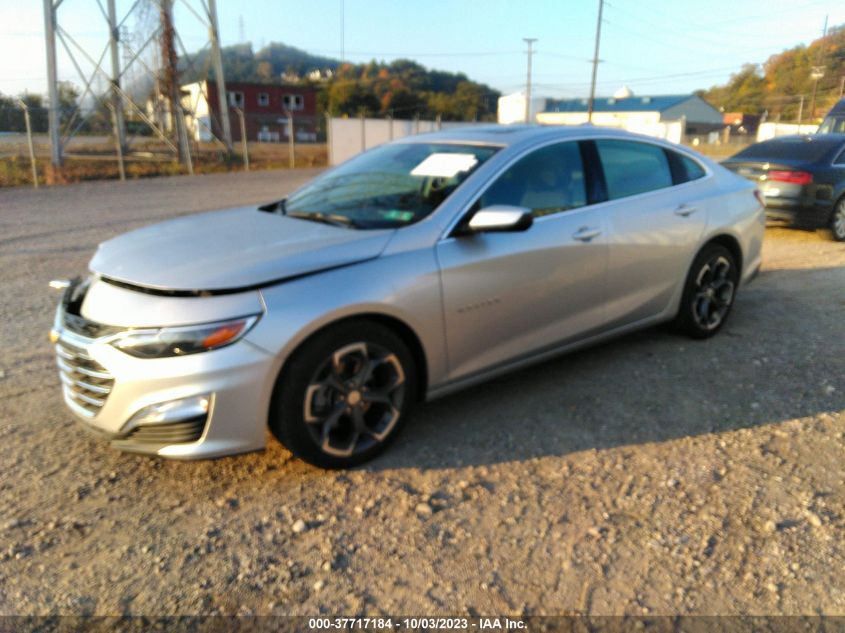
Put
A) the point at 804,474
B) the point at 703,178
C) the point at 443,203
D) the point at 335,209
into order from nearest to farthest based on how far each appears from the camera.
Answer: the point at 804,474, the point at 443,203, the point at 335,209, the point at 703,178

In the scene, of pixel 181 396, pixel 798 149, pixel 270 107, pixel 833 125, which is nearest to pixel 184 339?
pixel 181 396

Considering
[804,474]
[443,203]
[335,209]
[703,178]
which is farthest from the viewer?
[703,178]

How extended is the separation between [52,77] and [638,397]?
870 inches

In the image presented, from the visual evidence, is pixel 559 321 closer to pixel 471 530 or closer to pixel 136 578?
pixel 471 530

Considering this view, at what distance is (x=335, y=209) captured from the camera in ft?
12.5

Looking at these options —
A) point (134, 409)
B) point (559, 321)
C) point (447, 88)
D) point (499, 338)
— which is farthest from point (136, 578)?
point (447, 88)

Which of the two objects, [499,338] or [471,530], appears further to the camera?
[499,338]

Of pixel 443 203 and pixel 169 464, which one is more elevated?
pixel 443 203

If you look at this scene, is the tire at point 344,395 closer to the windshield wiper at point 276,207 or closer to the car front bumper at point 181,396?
the car front bumper at point 181,396

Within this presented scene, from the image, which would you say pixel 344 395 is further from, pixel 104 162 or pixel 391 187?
pixel 104 162

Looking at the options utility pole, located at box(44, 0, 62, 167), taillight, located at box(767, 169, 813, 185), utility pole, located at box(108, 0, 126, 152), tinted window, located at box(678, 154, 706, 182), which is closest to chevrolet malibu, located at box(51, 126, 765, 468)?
tinted window, located at box(678, 154, 706, 182)

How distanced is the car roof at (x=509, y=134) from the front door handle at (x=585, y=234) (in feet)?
1.92

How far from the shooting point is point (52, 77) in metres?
20.5

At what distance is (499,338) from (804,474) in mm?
1602
